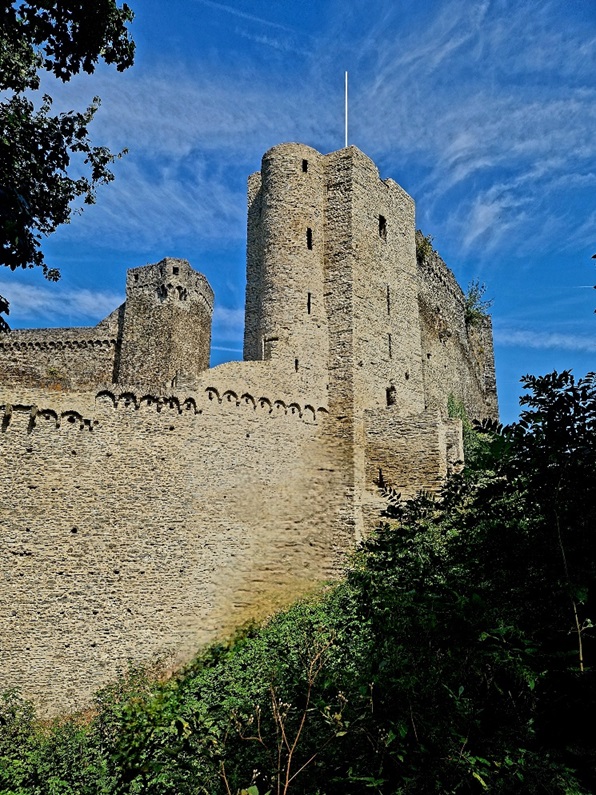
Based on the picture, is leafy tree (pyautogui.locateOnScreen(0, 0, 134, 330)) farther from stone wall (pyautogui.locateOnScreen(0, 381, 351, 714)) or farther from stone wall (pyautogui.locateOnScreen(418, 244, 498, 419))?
stone wall (pyautogui.locateOnScreen(418, 244, 498, 419))

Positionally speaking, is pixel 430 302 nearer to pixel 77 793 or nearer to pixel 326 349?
pixel 326 349

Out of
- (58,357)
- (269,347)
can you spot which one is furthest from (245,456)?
Answer: (58,357)

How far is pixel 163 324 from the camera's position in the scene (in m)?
24.4

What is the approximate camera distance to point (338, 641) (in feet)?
33.1

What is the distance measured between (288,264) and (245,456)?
5984 mm

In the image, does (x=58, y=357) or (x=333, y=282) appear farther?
(x=58, y=357)

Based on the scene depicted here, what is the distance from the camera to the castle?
13742 mm

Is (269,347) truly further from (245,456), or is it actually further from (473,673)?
(473,673)

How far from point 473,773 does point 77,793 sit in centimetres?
774

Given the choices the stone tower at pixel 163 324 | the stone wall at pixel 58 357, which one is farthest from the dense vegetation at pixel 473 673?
the stone wall at pixel 58 357

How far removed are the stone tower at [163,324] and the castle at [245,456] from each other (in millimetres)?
6189

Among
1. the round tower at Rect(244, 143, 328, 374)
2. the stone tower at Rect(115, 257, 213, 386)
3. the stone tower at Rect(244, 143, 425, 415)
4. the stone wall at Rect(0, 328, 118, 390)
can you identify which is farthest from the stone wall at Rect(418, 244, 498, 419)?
the stone wall at Rect(0, 328, 118, 390)

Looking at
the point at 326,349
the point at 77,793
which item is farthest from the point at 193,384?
the point at 77,793

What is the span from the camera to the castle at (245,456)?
45.1 ft
